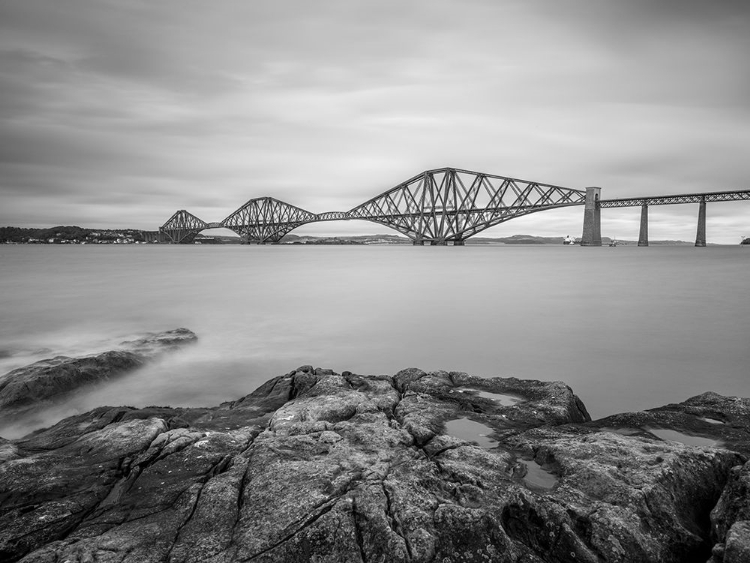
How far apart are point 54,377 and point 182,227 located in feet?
478

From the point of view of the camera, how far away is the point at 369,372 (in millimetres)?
7160

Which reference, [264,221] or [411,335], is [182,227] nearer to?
[264,221]

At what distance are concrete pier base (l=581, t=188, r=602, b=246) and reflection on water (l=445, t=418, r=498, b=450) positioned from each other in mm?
82702

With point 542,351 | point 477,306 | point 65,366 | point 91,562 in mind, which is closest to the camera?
point 91,562

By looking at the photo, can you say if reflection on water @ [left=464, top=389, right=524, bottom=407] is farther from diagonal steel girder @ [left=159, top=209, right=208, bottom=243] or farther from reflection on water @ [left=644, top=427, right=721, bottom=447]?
diagonal steel girder @ [left=159, top=209, right=208, bottom=243]

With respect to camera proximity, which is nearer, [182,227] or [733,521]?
[733,521]

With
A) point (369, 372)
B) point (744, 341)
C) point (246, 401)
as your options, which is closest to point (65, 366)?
point (246, 401)

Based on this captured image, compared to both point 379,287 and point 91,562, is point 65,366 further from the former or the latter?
point 379,287

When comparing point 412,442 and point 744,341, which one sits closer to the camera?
point 412,442

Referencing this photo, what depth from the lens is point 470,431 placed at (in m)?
3.62

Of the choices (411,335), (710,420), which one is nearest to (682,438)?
(710,420)

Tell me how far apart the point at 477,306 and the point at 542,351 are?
5.32 meters

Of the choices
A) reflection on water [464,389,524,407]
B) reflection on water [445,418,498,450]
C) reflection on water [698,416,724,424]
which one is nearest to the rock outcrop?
reflection on water [445,418,498,450]

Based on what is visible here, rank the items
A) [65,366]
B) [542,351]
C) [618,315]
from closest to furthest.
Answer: [65,366]
[542,351]
[618,315]
